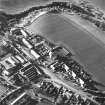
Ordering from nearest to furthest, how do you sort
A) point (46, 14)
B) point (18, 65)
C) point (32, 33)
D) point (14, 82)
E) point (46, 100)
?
point (46, 100), point (14, 82), point (18, 65), point (32, 33), point (46, 14)

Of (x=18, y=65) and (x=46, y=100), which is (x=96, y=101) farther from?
(x=18, y=65)

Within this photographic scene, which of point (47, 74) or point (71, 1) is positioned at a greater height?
point (71, 1)

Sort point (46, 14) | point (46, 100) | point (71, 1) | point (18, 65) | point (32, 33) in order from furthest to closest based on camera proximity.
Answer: point (71, 1)
point (46, 14)
point (32, 33)
point (18, 65)
point (46, 100)

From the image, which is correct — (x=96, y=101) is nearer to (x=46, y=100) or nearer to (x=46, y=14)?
(x=46, y=100)

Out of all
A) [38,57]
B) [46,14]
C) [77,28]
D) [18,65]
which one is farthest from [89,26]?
[18,65]

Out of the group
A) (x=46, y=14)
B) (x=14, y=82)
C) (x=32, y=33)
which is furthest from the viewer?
(x=46, y=14)

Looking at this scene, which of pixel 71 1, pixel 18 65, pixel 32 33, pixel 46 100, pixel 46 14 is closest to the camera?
pixel 46 100

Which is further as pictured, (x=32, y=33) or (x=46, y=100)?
(x=32, y=33)

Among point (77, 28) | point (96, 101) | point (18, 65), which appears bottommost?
point (96, 101)

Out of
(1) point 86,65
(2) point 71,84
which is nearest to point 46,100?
(2) point 71,84
